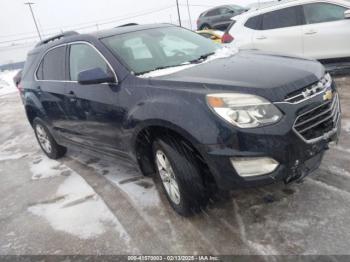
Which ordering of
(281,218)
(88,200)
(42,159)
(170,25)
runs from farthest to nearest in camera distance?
1. (42,159)
2. (170,25)
3. (88,200)
4. (281,218)

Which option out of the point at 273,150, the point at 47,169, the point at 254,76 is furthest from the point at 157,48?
the point at 47,169

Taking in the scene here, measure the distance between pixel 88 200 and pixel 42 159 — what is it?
224 centimetres

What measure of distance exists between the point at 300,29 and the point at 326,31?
1.69 feet

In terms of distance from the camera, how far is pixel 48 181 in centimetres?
496

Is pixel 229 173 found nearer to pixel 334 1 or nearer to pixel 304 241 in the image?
pixel 304 241

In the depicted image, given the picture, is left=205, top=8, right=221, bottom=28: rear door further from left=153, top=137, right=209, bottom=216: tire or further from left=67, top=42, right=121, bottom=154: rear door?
left=153, top=137, right=209, bottom=216: tire

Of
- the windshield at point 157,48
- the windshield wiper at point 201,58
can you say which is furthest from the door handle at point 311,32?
the windshield wiper at point 201,58

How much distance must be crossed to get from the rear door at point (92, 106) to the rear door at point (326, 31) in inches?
196

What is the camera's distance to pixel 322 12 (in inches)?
→ 287

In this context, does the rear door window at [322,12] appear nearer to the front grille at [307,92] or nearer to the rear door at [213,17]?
the front grille at [307,92]

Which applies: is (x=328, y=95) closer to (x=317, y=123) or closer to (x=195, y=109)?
(x=317, y=123)

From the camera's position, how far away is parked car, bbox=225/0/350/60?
23.3ft

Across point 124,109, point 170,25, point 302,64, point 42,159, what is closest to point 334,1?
point 170,25

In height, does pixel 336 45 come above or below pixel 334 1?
below
